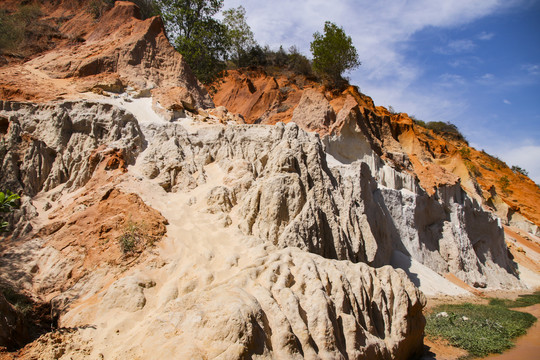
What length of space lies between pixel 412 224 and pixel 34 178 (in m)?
15.2

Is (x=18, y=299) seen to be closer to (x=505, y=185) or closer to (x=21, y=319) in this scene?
(x=21, y=319)

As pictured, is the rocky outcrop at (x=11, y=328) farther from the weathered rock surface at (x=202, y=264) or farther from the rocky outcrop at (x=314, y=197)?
the rocky outcrop at (x=314, y=197)

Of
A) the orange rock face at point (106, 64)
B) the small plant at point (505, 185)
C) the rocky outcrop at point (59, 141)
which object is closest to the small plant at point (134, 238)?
the rocky outcrop at point (59, 141)

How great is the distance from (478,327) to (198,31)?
22.5 meters

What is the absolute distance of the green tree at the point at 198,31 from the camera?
23516 millimetres

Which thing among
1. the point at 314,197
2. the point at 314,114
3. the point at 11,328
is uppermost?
the point at 314,114

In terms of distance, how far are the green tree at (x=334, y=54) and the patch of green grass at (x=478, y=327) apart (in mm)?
21197

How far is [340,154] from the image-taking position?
1827 centimetres

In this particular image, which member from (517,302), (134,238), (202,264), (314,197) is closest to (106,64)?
(134,238)

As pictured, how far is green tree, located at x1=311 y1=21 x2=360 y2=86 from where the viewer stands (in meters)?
29.2

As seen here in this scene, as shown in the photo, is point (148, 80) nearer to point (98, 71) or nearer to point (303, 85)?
point (98, 71)

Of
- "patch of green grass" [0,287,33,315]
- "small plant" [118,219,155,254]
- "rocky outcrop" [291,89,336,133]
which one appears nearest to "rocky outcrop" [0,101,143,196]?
"small plant" [118,219,155,254]

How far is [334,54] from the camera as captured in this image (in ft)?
95.7

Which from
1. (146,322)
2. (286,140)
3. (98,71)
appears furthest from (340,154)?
(146,322)
